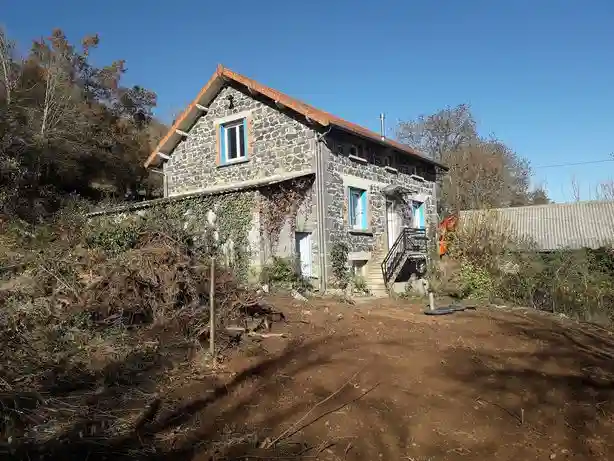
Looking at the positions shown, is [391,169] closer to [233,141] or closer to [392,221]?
[392,221]

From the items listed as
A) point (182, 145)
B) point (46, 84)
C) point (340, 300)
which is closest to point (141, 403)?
point (340, 300)

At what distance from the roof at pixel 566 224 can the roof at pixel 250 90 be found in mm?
9556

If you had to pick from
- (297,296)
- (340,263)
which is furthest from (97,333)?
(340,263)

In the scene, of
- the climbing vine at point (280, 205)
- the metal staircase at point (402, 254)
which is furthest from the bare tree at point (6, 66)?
the metal staircase at point (402, 254)

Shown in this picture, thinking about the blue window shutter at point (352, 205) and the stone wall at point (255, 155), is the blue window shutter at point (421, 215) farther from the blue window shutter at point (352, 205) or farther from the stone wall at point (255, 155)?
the stone wall at point (255, 155)

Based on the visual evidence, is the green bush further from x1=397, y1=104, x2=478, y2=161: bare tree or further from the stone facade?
x1=397, y1=104, x2=478, y2=161: bare tree

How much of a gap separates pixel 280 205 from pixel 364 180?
3.56 metres

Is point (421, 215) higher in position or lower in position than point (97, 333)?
higher

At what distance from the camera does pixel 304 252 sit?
14.7m

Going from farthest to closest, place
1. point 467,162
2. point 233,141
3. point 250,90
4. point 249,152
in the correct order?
point 467,162, point 233,141, point 249,152, point 250,90

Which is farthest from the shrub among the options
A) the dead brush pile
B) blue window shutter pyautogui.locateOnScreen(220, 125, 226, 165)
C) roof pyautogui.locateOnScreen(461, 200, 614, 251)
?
the dead brush pile

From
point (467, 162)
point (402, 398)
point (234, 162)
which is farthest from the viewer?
point (467, 162)

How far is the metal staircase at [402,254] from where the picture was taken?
15742 mm

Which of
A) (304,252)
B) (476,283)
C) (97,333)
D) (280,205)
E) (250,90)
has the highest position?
(250,90)
